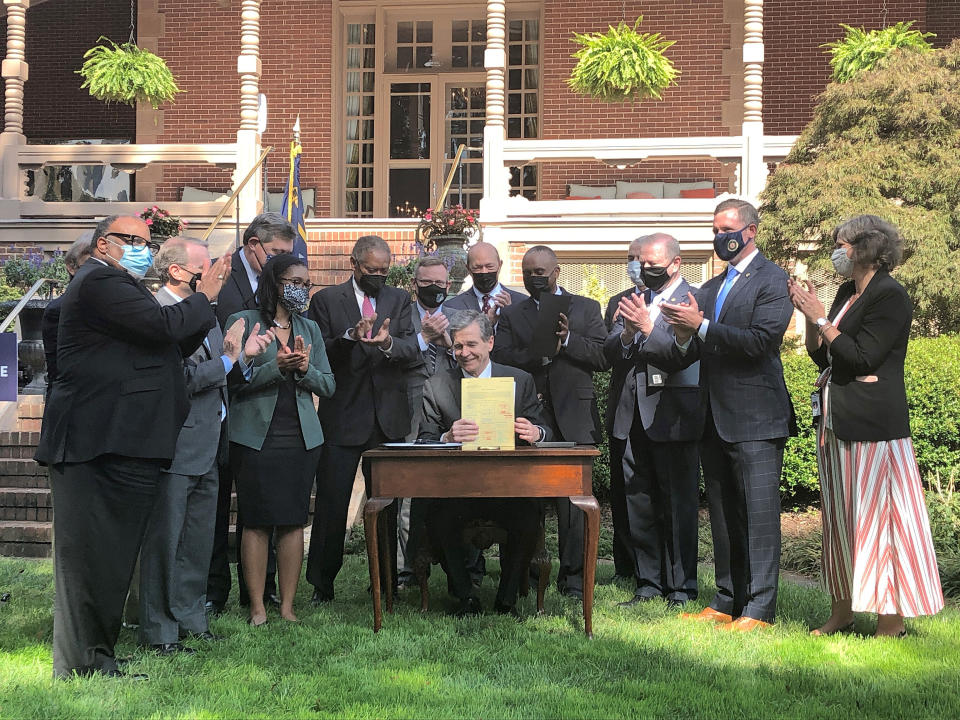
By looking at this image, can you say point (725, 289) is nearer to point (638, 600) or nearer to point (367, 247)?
point (638, 600)

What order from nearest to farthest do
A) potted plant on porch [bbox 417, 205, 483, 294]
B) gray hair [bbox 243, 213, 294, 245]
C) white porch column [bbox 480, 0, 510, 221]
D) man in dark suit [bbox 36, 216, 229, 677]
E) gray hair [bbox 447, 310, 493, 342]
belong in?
man in dark suit [bbox 36, 216, 229, 677] < gray hair [bbox 447, 310, 493, 342] < gray hair [bbox 243, 213, 294, 245] < potted plant on porch [bbox 417, 205, 483, 294] < white porch column [bbox 480, 0, 510, 221]

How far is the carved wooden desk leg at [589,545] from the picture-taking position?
18.8 ft

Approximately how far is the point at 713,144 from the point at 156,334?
10242mm

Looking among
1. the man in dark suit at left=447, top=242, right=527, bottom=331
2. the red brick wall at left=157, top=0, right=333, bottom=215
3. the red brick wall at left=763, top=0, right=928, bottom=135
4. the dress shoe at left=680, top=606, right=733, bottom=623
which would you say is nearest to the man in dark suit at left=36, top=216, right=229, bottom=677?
the man in dark suit at left=447, top=242, right=527, bottom=331

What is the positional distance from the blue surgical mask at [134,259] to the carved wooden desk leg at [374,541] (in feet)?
5.35

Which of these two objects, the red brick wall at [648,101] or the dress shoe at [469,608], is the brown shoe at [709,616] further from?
the red brick wall at [648,101]

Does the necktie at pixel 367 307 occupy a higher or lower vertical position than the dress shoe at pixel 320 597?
higher

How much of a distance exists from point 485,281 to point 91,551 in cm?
310

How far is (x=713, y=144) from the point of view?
45.8 ft

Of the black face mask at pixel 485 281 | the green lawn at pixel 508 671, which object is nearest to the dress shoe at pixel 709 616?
the green lawn at pixel 508 671

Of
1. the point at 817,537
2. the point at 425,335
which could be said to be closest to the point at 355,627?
the point at 425,335

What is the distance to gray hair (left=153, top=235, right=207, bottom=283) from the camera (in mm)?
5625

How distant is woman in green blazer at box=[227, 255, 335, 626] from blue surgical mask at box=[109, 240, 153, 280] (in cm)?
99

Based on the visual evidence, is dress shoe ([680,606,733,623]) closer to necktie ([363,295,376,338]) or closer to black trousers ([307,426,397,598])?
black trousers ([307,426,397,598])
